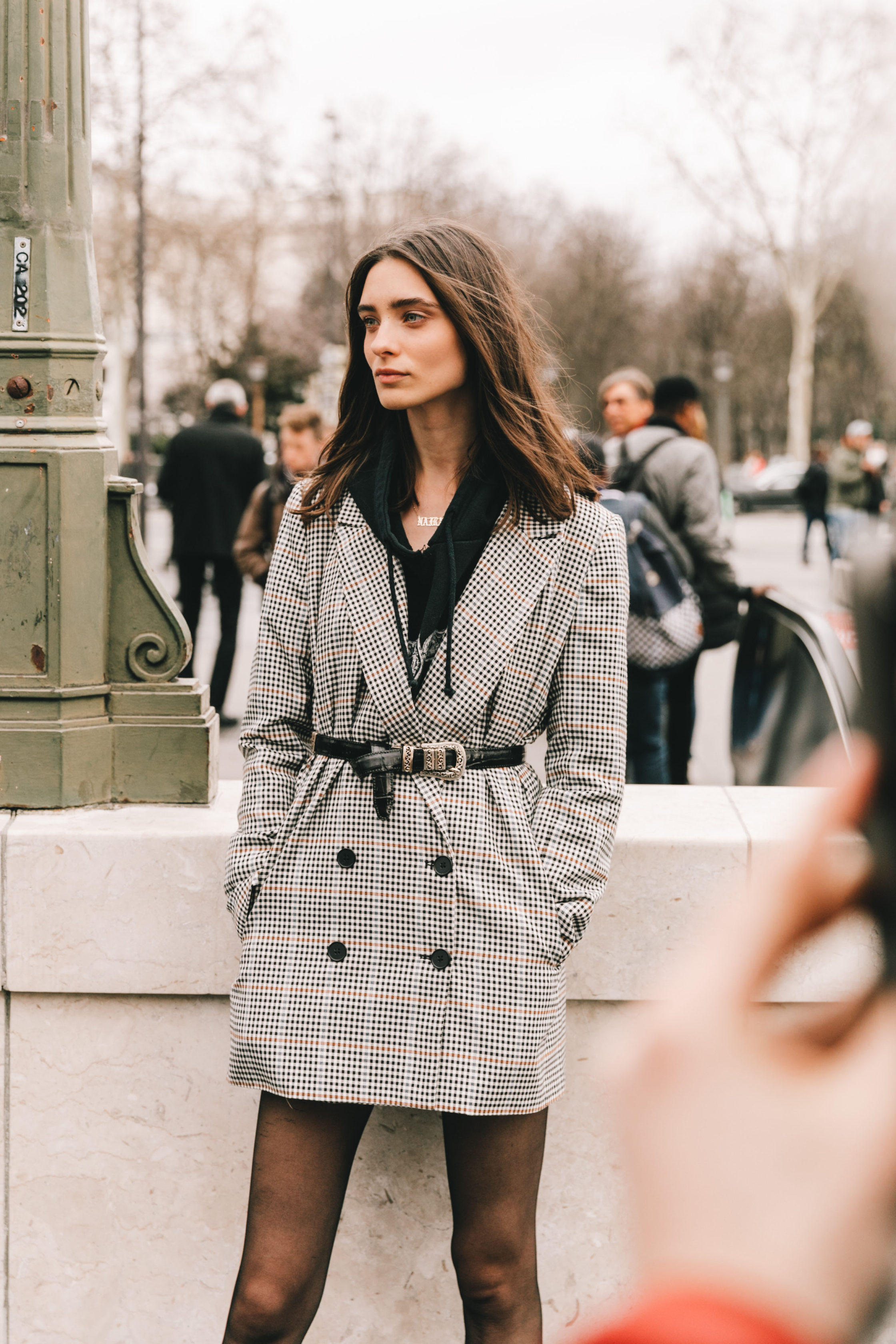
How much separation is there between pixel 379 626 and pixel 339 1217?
934mm

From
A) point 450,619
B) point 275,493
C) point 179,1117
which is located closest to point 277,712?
point 450,619

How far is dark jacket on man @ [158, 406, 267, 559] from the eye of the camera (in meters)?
9.70

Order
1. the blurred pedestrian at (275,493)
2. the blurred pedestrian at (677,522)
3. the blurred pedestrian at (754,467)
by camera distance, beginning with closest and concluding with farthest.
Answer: the blurred pedestrian at (677,522), the blurred pedestrian at (275,493), the blurred pedestrian at (754,467)

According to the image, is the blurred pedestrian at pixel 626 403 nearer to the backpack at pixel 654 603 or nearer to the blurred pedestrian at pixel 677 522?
the blurred pedestrian at pixel 677 522

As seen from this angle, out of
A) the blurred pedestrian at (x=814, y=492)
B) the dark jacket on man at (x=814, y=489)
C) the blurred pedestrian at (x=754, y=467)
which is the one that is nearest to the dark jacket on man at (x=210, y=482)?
the blurred pedestrian at (x=814, y=492)

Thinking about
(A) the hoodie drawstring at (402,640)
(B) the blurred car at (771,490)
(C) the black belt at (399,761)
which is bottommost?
(B) the blurred car at (771,490)

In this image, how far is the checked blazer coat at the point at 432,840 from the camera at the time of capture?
2.33 m

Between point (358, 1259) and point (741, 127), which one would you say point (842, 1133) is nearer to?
point (358, 1259)

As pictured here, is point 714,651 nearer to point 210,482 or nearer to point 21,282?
point 210,482

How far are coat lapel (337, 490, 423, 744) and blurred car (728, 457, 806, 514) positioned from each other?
41026mm

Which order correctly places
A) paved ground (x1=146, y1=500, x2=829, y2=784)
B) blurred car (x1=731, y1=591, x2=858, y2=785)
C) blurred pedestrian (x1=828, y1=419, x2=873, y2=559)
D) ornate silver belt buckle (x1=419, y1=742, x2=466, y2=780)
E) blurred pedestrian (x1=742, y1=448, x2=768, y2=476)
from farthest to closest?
blurred pedestrian (x1=742, y1=448, x2=768, y2=476), paved ground (x1=146, y1=500, x2=829, y2=784), blurred car (x1=731, y1=591, x2=858, y2=785), ornate silver belt buckle (x1=419, y1=742, x2=466, y2=780), blurred pedestrian (x1=828, y1=419, x2=873, y2=559)

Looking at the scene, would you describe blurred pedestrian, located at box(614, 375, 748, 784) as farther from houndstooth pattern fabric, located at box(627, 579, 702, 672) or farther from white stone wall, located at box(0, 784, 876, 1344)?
white stone wall, located at box(0, 784, 876, 1344)

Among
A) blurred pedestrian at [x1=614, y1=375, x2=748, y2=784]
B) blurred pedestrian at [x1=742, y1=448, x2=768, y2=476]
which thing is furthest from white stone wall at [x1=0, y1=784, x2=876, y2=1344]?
blurred pedestrian at [x1=742, y1=448, x2=768, y2=476]

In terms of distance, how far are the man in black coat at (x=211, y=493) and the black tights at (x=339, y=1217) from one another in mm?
7277
